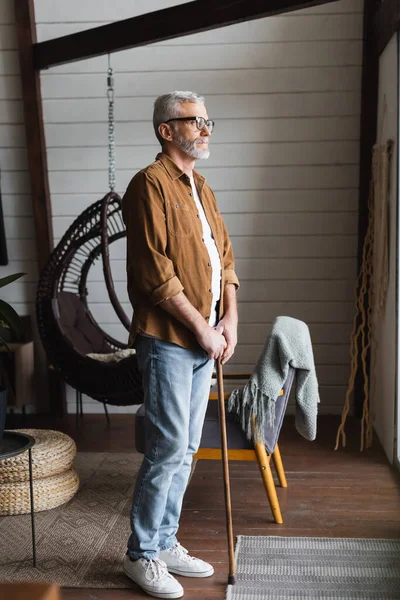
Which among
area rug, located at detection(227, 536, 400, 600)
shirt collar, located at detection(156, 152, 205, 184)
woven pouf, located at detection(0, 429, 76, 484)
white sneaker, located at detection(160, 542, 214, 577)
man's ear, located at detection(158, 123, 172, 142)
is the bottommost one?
area rug, located at detection(227, 536, 400, 600)

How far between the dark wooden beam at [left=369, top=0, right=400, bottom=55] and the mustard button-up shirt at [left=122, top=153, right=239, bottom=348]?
1.85 m

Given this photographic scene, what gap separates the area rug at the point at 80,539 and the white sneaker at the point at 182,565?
164 millimetres

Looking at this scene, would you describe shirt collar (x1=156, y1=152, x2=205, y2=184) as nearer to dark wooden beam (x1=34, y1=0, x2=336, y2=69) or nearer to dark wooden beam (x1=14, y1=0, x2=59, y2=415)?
dark wooden beam (x1=34, y1=0, x2=336, y2=69)

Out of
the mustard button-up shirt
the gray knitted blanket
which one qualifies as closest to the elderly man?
the mustard button-up shirt

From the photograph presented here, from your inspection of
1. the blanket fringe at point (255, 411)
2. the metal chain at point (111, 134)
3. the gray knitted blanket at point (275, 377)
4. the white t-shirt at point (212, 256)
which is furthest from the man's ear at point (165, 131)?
the metal chain at point (111, 134)

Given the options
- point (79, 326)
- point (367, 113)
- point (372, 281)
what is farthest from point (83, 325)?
point (367, 113)

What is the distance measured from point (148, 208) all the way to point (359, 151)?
2.73 meters

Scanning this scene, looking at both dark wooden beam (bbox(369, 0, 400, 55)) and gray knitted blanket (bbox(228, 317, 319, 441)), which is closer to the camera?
gray knitted blanket (bbox(228, 317, 319, 441))

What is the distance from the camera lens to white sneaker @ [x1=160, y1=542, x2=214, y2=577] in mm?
2783

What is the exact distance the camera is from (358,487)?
3.69m

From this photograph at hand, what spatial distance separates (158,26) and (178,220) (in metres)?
1.95

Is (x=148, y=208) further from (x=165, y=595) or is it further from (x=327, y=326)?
(x=327, y=326)

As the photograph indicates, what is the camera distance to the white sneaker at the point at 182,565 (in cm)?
278

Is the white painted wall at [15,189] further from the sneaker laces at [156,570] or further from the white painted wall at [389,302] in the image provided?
the sneaker laces at [156,570]
